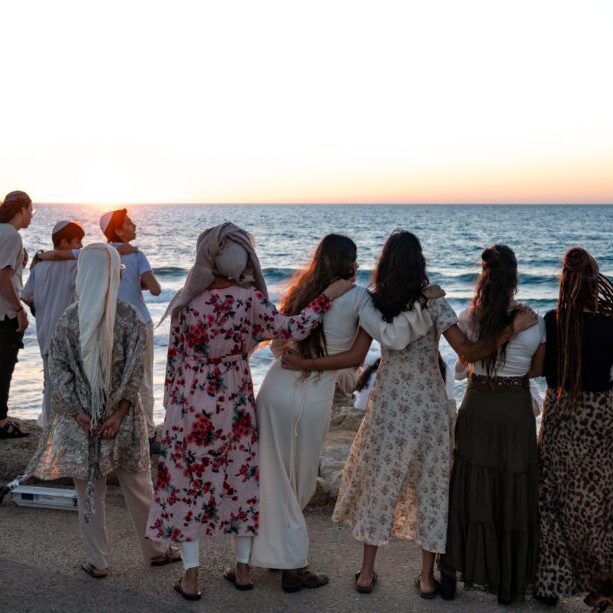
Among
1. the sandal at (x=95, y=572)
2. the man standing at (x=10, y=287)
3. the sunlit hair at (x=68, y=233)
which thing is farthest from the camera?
the man standing at (x=10, y=287)

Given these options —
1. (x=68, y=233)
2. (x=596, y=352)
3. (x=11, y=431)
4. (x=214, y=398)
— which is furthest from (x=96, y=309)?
(x=11, y=431)

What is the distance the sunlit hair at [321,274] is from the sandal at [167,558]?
1306mm

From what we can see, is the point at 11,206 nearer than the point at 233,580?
No

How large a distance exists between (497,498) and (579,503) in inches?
14.9

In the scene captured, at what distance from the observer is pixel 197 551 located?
372cm

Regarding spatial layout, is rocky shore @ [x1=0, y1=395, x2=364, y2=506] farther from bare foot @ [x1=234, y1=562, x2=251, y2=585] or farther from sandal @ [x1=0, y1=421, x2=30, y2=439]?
bare foot @ [x1=234, y1=562, x2=251, y2=585]

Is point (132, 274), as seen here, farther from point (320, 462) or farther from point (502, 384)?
point (502, 384)

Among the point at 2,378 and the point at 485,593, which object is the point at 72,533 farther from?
the point at 485,593

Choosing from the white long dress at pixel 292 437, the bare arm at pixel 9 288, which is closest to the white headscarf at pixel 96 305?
the white long dress at pixel 292 437

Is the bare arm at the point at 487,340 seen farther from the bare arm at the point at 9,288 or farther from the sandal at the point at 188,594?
the bare arm at the point at 9,288

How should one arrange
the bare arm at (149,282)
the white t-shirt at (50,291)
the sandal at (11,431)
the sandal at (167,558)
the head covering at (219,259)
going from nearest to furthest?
the head covering at (219,259), the sandal at (167,558), the white t-shirt at (50,291), the bare arm at (149,282), the sandal at (11,431)

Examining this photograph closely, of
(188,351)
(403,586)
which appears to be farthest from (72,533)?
(403,586)

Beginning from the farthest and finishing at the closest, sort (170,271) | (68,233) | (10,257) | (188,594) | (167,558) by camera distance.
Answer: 1. (170,271)
2. (10,257)
3. (68,233)
4. (167,558)
5. (188,594)

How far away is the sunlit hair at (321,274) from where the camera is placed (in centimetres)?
370
